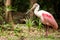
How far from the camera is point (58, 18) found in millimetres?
18047

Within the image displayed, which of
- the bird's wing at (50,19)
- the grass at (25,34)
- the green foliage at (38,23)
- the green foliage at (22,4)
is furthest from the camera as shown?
the green foliage at (22,4)

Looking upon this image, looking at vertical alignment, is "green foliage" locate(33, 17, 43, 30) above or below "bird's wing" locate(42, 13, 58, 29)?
below

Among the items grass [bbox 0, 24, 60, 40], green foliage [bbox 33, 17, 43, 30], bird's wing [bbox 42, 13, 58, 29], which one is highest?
bird's wing [bbox 42, 13, 58, 29]

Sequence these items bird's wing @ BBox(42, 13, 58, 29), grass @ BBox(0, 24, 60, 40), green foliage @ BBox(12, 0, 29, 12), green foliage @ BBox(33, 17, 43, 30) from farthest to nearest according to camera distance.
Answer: green foliage @ BBox(12, 0, 29, 12) → green foliage @ BBox(33, 17, 43, 30) → bird's wing @ BBox(42, 13, 58, 29) → grass @ BBox(0, 24, 60, 40)

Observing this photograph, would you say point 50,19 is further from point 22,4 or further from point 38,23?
point 22,4

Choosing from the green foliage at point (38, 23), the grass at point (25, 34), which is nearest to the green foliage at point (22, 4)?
the green foliage at point (38, 23)

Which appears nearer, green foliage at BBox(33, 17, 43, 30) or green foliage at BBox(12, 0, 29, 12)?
green foliage at BBox(33, 17, 43, 30)

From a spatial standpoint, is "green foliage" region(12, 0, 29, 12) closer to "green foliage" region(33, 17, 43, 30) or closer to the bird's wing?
"green foliage" region(33, 17, 43, 30)

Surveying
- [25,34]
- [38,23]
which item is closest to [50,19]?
[25,34]

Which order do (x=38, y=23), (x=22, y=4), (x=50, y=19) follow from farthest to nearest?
1. (x=22, y=4)
2. (x=38, y=23)
3. (x=50, y=19)

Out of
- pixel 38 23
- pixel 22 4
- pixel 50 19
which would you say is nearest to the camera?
pixel 50 19

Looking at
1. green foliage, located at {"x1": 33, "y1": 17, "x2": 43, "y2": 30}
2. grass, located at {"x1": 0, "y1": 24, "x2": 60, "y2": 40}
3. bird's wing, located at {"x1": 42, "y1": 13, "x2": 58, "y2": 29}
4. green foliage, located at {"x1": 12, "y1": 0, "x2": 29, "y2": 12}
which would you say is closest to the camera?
grass, located at {"x1": 0, "y1": 24, "x2": 60, "y2": 40}

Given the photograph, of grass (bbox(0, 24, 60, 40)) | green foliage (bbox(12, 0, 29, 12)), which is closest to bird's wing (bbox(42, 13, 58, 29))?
grass (bbox(0, 24, 60, 40))

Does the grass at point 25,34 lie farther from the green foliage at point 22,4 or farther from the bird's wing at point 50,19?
the green foliage at point 22,4
